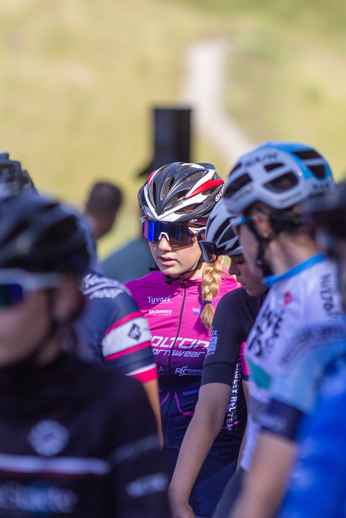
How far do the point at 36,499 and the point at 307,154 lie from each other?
1.51 meters

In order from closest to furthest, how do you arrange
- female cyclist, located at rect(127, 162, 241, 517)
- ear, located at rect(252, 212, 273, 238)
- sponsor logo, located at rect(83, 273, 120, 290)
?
1. ear, located at rect(252, 212, 273, 238)
2. sponsor logo, located at rect(83, 273, 120, 290)
3. female cyclist, located at rect(127, 162, 241, 517)

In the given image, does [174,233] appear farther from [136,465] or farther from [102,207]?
[102,207]

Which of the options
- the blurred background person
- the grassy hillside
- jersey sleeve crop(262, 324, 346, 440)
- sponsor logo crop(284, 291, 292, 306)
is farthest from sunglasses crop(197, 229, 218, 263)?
the grassy hillside

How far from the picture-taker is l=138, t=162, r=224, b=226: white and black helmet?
3561mm

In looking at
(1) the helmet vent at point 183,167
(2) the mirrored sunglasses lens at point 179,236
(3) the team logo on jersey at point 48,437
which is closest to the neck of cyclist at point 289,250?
(3) the team logo on jersey at point 48,437

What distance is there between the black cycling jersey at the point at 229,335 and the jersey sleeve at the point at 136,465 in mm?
1263

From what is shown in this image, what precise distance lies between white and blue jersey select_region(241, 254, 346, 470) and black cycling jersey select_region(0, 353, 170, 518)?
0.37m

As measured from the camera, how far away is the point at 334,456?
129 cm

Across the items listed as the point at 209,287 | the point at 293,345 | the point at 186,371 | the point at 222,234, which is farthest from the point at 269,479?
the point at 209,287

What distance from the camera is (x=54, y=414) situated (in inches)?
66.2

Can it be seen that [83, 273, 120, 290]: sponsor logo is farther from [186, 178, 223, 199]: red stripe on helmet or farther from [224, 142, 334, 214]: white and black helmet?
[186, 178, 223, 199]: red stripe on helmet

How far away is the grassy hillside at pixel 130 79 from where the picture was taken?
35.7 meters

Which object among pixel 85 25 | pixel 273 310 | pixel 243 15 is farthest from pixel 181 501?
pixel 243 15

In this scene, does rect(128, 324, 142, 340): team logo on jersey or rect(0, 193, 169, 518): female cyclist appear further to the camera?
rect(128, 324, 142, 340): team logo on jersey
